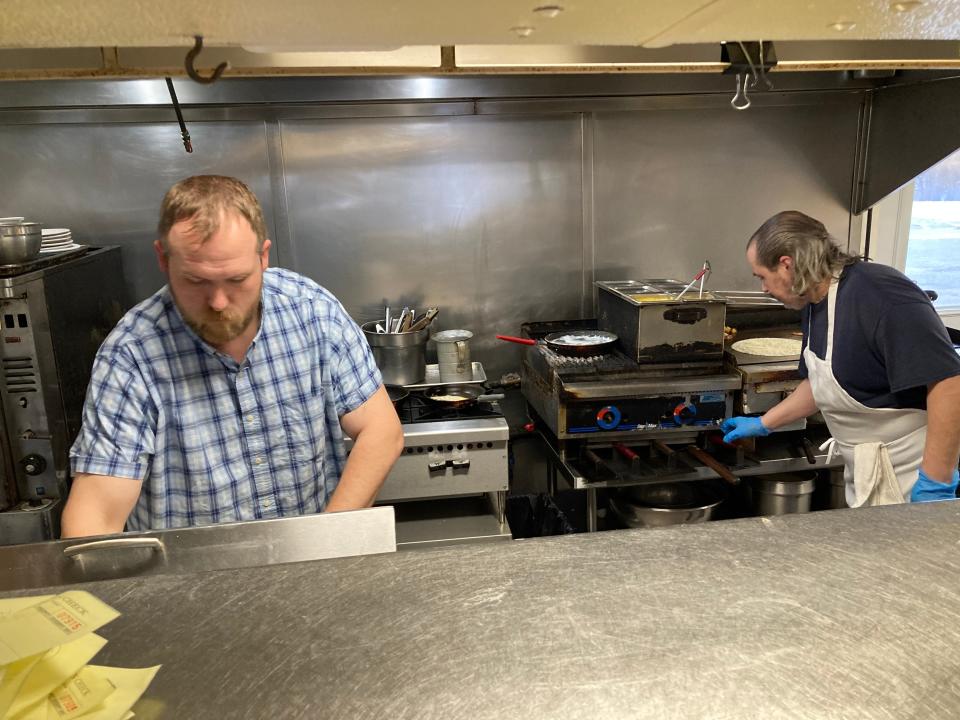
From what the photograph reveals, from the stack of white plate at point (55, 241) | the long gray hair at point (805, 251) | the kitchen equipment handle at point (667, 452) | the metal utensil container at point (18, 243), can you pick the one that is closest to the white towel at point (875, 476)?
the long gray hair at point (805, 251)


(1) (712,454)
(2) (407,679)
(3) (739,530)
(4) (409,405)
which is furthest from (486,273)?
(2) (407,679)

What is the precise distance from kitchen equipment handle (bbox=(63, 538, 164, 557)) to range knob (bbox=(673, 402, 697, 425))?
6.89 ft

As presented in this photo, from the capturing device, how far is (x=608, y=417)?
2.75 metres

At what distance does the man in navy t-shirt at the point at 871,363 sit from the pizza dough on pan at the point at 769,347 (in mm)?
432

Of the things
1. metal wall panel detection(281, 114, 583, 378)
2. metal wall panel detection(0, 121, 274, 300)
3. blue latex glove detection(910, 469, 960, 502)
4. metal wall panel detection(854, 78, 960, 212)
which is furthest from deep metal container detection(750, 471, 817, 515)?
metal wall panel detection(0, 121, 274, 300)

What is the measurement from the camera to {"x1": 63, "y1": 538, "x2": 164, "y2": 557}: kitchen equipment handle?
108 cm

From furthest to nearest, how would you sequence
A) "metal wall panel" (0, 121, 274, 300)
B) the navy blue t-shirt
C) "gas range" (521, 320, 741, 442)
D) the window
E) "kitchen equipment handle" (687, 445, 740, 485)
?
the window
"metal wall panel" (0, 121, 274, 300)
"gas range" (521, 320, 741, 442)
"kitchen equipment handle" (687, 445, 740, 485)
the navy blue t-shirt

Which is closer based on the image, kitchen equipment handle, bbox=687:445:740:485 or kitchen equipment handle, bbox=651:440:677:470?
kitchen equipment handle, bbox=687:445:740:485

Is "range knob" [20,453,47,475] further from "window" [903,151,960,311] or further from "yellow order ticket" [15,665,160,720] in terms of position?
"window" [903,151,960,311]

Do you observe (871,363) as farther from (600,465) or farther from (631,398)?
(600,465)

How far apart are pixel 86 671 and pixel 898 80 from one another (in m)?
3.73

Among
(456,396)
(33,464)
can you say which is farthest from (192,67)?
(456,396)

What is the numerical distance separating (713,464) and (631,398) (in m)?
0.38

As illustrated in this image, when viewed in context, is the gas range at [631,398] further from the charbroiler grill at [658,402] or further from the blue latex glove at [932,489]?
the blue latex glove at [932,489]
